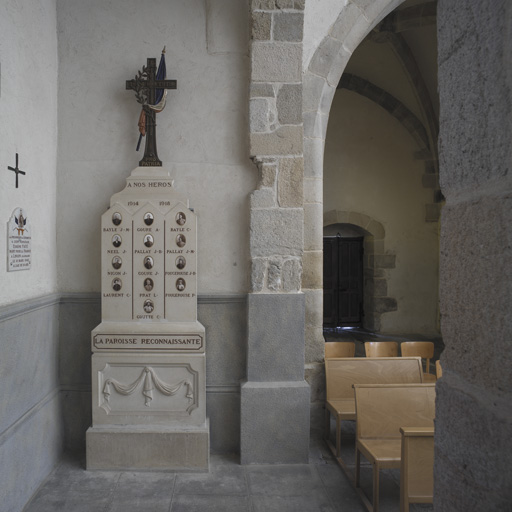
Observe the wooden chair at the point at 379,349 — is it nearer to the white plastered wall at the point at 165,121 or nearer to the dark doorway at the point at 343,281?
the white plastered wall at the point at 165,121

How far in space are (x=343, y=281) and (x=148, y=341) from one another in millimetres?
6225

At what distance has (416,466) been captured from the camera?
2285 mm

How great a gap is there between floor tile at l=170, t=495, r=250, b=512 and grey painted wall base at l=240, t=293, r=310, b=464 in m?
0.48

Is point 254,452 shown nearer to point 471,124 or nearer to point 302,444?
point 302,444

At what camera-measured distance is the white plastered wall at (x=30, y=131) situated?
2598mm

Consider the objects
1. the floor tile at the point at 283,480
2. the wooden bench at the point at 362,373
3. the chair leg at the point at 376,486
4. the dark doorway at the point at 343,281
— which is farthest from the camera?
the dark doorway at the point at 343,281

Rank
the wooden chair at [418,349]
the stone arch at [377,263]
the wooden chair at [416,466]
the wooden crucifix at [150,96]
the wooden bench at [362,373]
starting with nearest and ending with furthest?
the wooden chair at [416,466] → the wooden crucifix at [150,96] → the wooden bench at [362,373] → the wooden chair at [418,349] → the stone arch at [377,263]

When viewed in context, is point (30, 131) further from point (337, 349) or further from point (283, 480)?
point (337, 349)

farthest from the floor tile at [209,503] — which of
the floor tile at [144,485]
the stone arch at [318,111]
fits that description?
the stone arch at [318,111]

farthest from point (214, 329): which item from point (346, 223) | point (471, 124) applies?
point (346, 223)

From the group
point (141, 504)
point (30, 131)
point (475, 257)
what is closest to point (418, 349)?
point (141, 504)

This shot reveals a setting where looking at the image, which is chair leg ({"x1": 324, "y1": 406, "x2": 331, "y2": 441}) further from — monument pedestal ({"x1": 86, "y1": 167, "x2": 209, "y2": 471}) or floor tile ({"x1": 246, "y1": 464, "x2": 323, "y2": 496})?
monument pedestal ({"x1": 86, "y1": 167, "x2": 209, "y2": 471})

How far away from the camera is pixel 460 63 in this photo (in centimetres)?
94

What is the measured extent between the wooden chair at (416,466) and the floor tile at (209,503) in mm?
962
